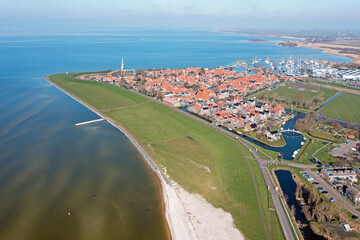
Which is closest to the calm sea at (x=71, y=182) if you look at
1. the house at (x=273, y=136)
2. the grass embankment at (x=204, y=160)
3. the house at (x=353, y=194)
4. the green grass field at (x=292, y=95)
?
the grass embankment at (x=204, y=160)

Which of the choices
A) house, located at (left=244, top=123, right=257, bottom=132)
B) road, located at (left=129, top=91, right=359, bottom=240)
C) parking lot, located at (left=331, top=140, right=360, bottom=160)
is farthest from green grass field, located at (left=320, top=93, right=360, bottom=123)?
road, located at (left=129, top=91, right=359, bottom=240)

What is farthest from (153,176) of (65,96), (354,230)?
(65,96)

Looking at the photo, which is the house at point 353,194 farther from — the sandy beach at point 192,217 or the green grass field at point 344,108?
the green grass field at point 344,108

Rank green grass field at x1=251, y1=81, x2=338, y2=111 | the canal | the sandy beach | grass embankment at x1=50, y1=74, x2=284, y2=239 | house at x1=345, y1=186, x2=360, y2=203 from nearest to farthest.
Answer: the sandy beach, grass embankment at x1=50, y1=74, x2=284, y2=239, house at x1=345, y1=186, x2=360, y2=203, the canal, green grass field at x1=251, y1=81, x2=338, y2=111

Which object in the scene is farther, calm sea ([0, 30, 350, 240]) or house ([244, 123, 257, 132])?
house ([244, 123, 257, 132])

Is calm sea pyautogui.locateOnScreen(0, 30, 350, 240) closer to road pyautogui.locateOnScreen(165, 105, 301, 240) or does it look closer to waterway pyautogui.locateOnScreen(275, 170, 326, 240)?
road pyautogui.locateOnScreen(165, 105, 301, 240)

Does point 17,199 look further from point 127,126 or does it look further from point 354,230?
point 354,230

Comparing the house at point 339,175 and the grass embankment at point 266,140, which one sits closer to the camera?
the house at point 339,175
